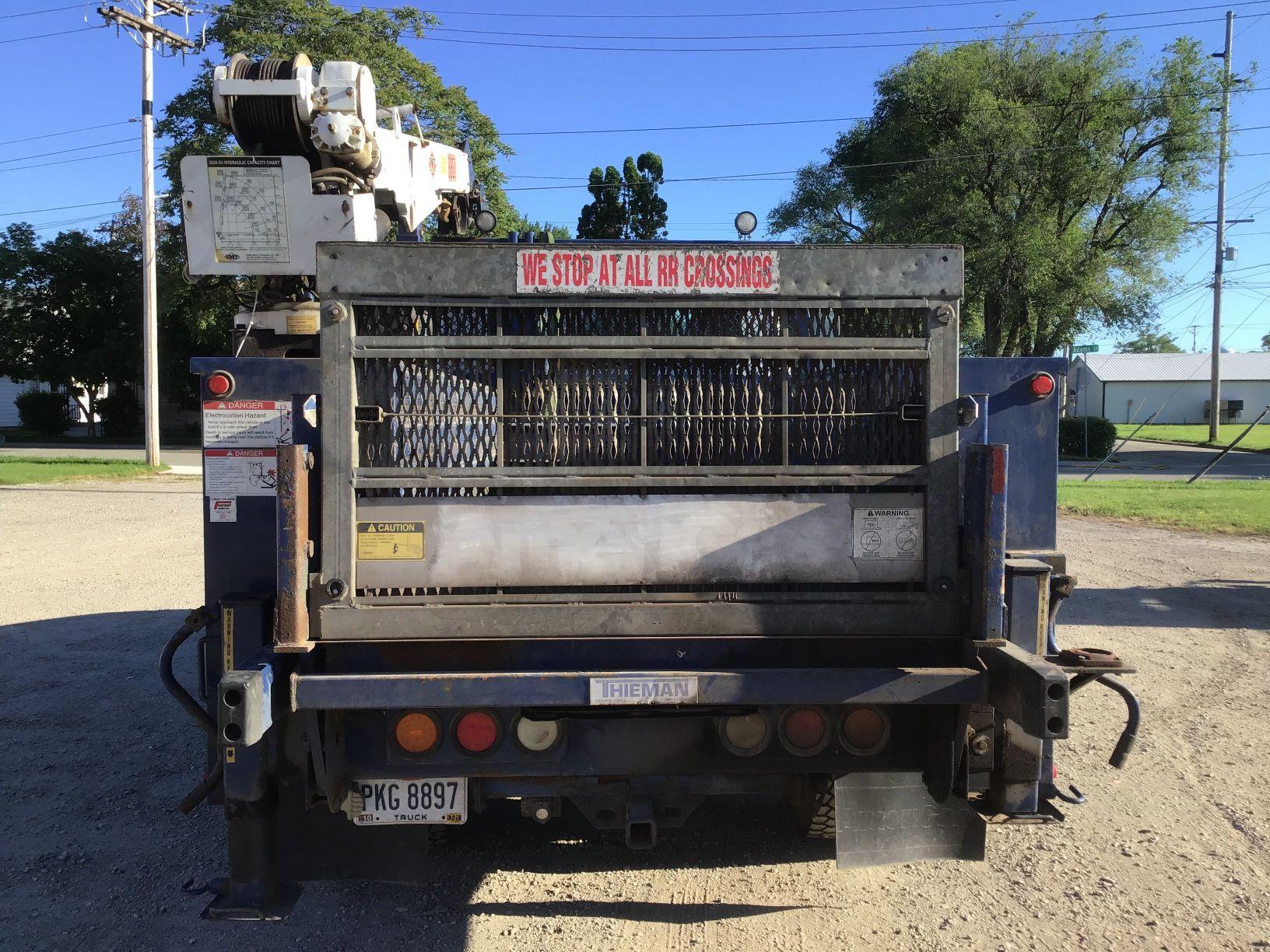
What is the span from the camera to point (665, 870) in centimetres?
397

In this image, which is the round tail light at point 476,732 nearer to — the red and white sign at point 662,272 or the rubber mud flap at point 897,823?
the rubber mud flap at point 897,823

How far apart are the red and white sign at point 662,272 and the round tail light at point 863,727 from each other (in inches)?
54.6

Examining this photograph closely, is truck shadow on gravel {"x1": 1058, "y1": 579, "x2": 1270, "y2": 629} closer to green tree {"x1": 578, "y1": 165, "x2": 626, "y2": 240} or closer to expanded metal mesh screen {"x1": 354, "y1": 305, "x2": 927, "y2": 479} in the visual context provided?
expanded metal mesh screen {"x1": 354, "y1": 305, "x2": 927, "y2": 479}

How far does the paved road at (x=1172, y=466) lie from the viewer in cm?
2403

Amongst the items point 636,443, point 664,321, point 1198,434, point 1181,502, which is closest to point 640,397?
point 636,443

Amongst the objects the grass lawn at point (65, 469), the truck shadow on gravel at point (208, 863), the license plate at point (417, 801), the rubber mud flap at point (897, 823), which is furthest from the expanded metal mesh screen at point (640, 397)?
the grass lawn at point (65, 469)

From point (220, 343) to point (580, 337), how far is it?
3459cm

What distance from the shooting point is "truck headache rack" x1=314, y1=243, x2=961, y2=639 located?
287cm

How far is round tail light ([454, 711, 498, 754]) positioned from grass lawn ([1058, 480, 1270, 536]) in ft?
47.1

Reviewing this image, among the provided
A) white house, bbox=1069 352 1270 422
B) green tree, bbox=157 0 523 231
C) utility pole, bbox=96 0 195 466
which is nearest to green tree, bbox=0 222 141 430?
green tree, bbox=157 0 523 231

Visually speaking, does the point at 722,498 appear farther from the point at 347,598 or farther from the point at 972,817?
the point at 972,817

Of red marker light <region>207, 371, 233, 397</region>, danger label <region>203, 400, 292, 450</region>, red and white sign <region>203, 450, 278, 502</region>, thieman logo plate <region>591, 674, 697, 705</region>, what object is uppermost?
red marker light <region>207, 371, 233, 397</region>

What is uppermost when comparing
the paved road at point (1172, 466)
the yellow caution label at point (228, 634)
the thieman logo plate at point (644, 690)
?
the yellow caution label at point (228, 634)

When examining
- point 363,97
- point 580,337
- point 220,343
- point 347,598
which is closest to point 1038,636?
point 580,337
